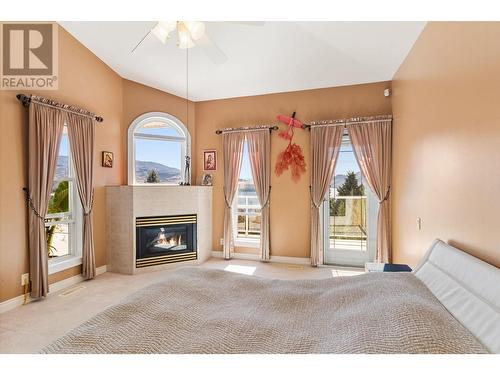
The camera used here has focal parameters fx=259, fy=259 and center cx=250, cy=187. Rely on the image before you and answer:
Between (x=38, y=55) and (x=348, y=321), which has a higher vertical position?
(x=38, y=55)

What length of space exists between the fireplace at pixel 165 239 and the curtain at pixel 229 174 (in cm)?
58

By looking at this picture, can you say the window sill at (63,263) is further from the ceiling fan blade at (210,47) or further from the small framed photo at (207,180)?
the ceiling fan blade at (210,47)

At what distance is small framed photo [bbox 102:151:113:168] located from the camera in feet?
12.8

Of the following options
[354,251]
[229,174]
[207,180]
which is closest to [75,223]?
[207,180]

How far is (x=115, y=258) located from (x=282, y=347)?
143 inches

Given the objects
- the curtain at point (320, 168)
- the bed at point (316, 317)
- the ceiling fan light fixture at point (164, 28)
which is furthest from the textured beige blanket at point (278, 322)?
the curtain at point (320, 168)

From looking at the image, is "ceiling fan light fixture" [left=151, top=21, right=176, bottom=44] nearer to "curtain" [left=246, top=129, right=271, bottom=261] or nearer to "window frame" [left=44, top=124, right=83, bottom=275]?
"window frame" [left=44, top=124, right=83, bottom=275]

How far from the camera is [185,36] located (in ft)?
7.30

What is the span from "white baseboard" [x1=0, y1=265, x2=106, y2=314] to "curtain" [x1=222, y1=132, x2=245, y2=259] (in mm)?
1965

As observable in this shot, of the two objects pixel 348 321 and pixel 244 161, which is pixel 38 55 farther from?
pixel 348 321

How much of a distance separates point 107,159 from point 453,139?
4.18 meters

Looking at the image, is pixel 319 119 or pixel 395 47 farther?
pixel 319 119
